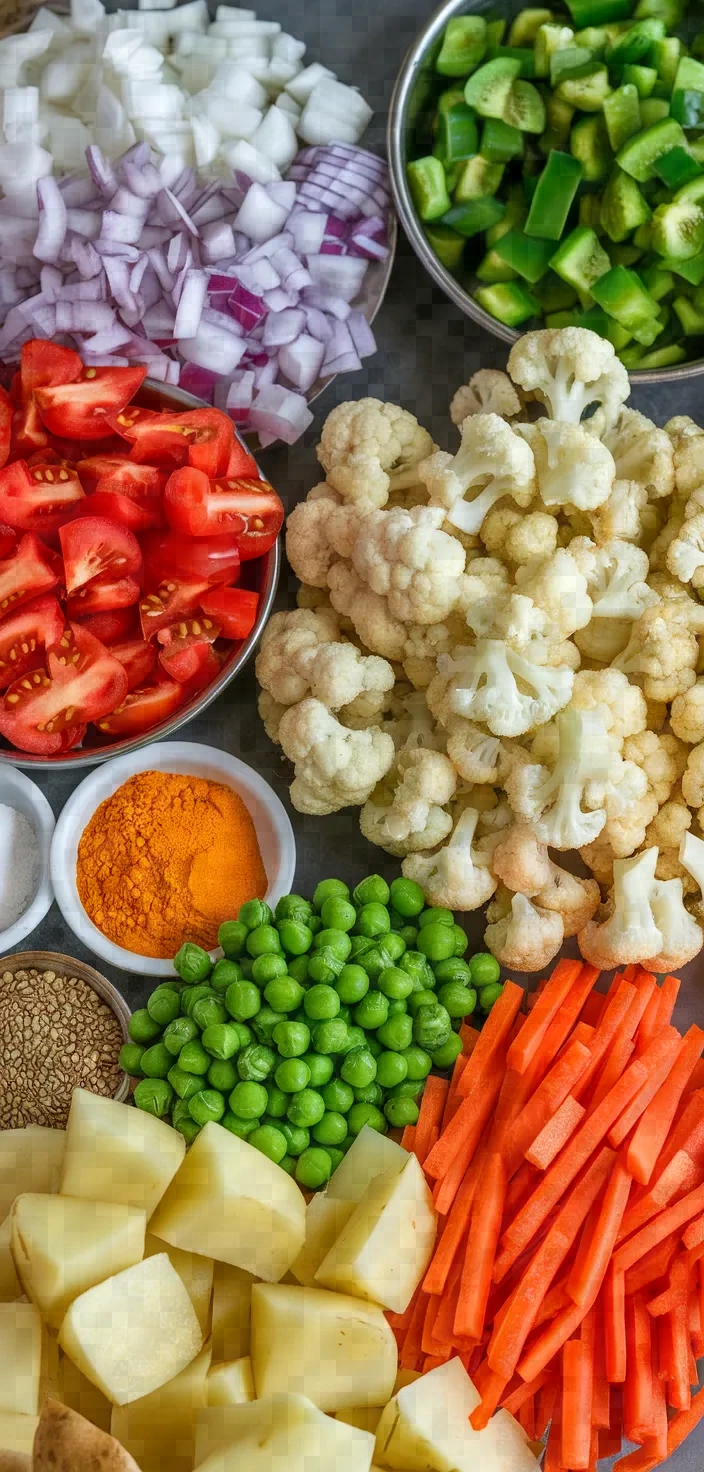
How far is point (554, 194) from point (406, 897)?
1295 millimetres

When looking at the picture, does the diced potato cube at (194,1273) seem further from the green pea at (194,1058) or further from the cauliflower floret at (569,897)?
the cauliflower floret at (569,897)

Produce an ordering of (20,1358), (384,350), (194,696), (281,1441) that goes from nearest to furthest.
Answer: (281,1441) → (20,1358) → (194,696) → (384,350)

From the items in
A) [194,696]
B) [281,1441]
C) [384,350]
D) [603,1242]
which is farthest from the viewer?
[384,350]

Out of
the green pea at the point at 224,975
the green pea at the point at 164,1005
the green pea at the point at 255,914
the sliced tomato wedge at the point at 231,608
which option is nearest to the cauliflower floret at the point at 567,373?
the sliced tomato wedge at the point at 231,608

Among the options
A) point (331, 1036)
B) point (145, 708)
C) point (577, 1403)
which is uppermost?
point (145, 708)

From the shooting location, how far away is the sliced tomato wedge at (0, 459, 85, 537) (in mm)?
2006

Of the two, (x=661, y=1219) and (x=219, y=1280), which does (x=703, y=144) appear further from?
(x=219, y=1280)

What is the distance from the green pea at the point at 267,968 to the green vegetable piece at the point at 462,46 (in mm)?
1653

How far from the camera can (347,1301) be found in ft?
5.86

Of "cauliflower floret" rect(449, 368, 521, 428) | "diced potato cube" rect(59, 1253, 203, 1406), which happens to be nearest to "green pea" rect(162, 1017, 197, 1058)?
"diced potato cube" rect(59, 1253, 203, 1406)

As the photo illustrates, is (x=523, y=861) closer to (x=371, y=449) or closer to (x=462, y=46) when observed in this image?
(x=371, y=449)

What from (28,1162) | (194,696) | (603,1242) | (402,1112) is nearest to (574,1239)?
(603,1242)

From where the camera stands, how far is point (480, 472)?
2088mm

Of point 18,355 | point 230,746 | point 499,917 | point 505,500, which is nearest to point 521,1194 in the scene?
point 499,917
